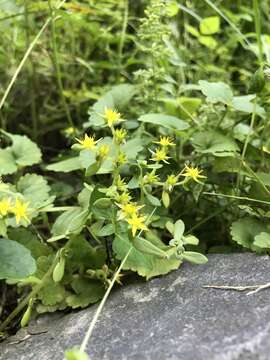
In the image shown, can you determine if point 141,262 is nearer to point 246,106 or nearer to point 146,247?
point 146,247

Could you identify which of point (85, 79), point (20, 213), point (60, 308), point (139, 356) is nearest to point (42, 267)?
point (60, 308)

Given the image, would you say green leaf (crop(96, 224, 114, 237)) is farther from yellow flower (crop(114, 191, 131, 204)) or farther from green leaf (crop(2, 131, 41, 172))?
green leaf (crop(2, 131, 41, 172))

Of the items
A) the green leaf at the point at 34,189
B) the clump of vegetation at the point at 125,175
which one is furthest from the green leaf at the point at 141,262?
the green leaf at the point at 34,189

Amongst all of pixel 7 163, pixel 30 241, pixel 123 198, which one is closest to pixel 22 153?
pixel 7 163

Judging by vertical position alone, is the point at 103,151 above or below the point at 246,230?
above

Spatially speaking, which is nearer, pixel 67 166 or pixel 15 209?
pixel 15 209
